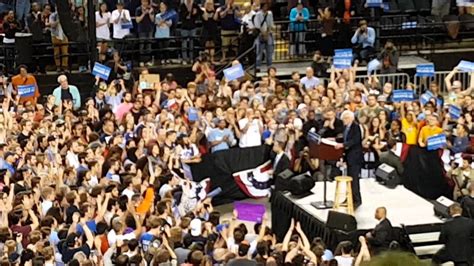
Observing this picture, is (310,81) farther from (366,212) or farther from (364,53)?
(366,212)

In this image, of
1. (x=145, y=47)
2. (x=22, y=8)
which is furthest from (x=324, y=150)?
(x=22, y=8)

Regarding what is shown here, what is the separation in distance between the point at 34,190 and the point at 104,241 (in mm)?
1824

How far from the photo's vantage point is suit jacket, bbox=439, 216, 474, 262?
14.9m

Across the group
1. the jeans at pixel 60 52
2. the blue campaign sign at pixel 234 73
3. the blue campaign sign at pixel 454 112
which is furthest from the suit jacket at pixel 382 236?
the jeans at pixel 60 52

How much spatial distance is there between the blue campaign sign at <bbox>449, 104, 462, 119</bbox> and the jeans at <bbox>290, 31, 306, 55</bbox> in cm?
773

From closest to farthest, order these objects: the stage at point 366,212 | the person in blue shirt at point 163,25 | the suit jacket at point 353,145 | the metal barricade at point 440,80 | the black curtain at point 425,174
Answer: the stage at point 366,212 < the suit jacket at point 353,145 < the black curtain at point 425,174 < the metal barricade at point 440,80 < the person in blue shirt at point 163,25

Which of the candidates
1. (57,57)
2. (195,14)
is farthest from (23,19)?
(195,14)

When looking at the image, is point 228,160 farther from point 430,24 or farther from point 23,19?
point 430,24

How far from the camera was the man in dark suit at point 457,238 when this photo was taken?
14.9 metres

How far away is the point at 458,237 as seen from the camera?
1486 cm

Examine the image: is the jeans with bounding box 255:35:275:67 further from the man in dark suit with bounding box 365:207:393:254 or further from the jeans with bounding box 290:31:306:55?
the man in dark suit with bounding box 365:207:393:254

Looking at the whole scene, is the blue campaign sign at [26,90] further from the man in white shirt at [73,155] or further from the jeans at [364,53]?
the jeans at [364,53]

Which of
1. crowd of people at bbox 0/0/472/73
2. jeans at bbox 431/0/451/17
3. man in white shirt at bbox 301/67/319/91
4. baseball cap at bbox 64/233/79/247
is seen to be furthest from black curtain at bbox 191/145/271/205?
jeans at bbox 431/0/451/17

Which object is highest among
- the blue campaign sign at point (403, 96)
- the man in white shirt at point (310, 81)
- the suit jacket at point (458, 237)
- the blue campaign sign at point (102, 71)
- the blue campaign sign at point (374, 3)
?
the blue campaign sign at point (374, 3)
